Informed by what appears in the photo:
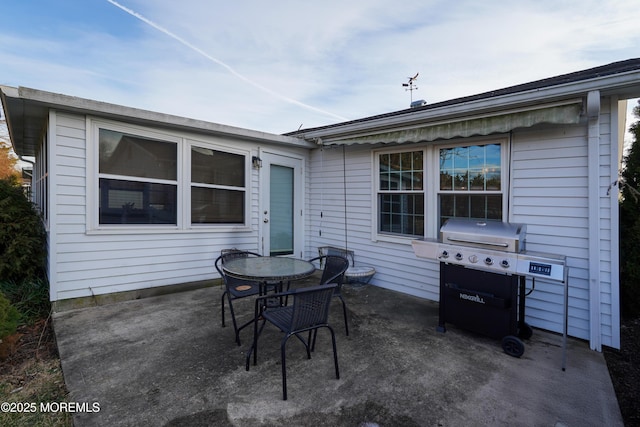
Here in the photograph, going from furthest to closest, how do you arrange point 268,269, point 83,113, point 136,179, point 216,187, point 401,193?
1. point 216,187
2. point 401,193
3. point 136,179
4. point 83,113
5. point 268,269

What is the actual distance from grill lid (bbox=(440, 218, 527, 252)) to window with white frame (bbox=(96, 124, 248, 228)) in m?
3.37

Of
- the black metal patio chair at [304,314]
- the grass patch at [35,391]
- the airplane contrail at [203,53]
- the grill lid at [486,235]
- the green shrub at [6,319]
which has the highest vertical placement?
the airplane contrail at [203,53]

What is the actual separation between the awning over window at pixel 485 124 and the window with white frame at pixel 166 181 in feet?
7.87

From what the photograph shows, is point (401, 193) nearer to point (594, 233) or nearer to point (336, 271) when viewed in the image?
point (336, 271)

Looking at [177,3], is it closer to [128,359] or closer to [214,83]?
[214,83]

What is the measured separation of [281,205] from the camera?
18.4 ft

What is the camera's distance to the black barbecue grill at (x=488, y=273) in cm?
252

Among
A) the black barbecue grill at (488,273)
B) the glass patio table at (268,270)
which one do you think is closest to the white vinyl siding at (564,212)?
the black barbecue grill at (488,273)

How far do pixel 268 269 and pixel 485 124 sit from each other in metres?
2.84

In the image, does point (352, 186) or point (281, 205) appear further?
point (281, 205)

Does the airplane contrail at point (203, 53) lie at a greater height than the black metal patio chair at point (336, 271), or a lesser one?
greater

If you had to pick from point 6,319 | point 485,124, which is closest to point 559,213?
point 485,124

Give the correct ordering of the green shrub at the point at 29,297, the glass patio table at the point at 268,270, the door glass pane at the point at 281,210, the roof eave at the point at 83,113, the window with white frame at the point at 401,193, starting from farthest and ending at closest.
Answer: the door glass pane at the point at 281,210 < the window with white frame at the point at 401,193 < the green shrub at the point at 29,297 < the roof eave at the point at 83,113 < the glass patio table at the point at 268,270

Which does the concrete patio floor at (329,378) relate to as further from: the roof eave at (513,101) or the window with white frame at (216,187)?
the roof eave at (513,101)
